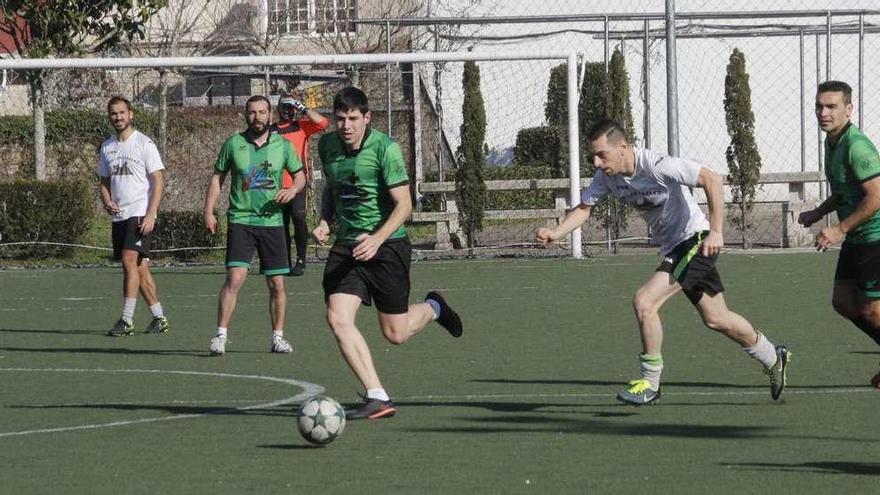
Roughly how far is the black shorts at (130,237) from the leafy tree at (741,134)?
12.3m

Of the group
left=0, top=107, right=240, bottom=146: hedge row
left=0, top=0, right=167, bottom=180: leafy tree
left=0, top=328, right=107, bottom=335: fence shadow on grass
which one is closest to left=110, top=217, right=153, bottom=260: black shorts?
left=0, top=328, right=107, bottom=335: fence shadow on grass

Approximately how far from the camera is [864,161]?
31.3 feet

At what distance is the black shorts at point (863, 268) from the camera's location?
9812 mm

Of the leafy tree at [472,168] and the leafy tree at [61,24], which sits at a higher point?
the leafy tree at [61,24]

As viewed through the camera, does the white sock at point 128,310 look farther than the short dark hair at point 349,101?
Yes

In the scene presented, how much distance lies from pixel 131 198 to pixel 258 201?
2.11 meters

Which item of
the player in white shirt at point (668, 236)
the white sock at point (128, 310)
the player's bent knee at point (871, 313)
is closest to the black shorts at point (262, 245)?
the white sock at point (128, 310)

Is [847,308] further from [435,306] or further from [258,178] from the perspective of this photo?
[258,178]

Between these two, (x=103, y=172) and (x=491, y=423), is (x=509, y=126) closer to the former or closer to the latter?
(x=103, y=172)

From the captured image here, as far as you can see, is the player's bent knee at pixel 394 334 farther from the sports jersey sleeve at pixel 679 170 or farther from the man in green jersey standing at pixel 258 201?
the man in green jersey standing at pixel 258 201

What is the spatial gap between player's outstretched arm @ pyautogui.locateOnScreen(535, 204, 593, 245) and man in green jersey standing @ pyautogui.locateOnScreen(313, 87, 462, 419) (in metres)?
0.80

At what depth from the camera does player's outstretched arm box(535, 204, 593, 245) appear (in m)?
9.60

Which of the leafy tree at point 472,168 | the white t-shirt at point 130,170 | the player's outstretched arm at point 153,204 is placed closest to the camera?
the player's outstretched arm at point 153,204

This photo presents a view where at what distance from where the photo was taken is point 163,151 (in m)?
26.7
